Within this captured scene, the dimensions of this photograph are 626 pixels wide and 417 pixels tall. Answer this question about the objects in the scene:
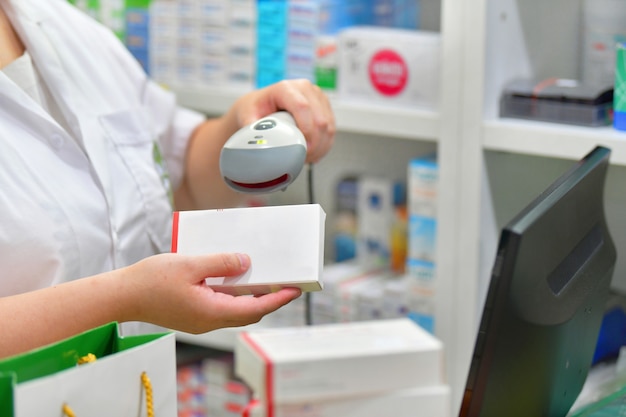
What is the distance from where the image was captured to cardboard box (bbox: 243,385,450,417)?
4.50 ft

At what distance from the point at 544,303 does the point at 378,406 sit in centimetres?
61

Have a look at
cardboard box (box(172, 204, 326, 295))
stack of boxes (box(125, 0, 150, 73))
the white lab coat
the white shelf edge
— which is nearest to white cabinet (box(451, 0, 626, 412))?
the white shelf edge

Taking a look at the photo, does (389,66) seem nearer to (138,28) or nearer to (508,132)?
(508,132)

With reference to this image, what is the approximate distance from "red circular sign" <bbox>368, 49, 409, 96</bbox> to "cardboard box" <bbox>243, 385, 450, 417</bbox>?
62 centimetres

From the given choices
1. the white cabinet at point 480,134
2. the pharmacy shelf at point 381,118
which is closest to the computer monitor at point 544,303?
the white cabinet at point 480,134

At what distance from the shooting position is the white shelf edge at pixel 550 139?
1.42 m

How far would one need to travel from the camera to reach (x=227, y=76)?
1961 mm

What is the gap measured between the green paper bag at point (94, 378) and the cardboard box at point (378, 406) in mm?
517

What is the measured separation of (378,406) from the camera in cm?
137

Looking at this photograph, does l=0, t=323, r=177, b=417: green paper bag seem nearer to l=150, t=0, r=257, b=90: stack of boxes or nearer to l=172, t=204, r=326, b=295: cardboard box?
l=172, t=204, r=326, b=295: cardboard box

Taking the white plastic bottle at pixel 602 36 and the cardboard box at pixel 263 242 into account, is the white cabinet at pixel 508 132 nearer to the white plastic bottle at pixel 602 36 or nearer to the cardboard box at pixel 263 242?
the white plastic bottle at pixel 602 36

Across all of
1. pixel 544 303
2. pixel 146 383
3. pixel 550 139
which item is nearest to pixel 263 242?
pixel 146 383

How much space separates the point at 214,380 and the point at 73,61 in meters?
1.06

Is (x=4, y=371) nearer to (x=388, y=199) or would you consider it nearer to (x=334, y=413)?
(x=334, y=413)
